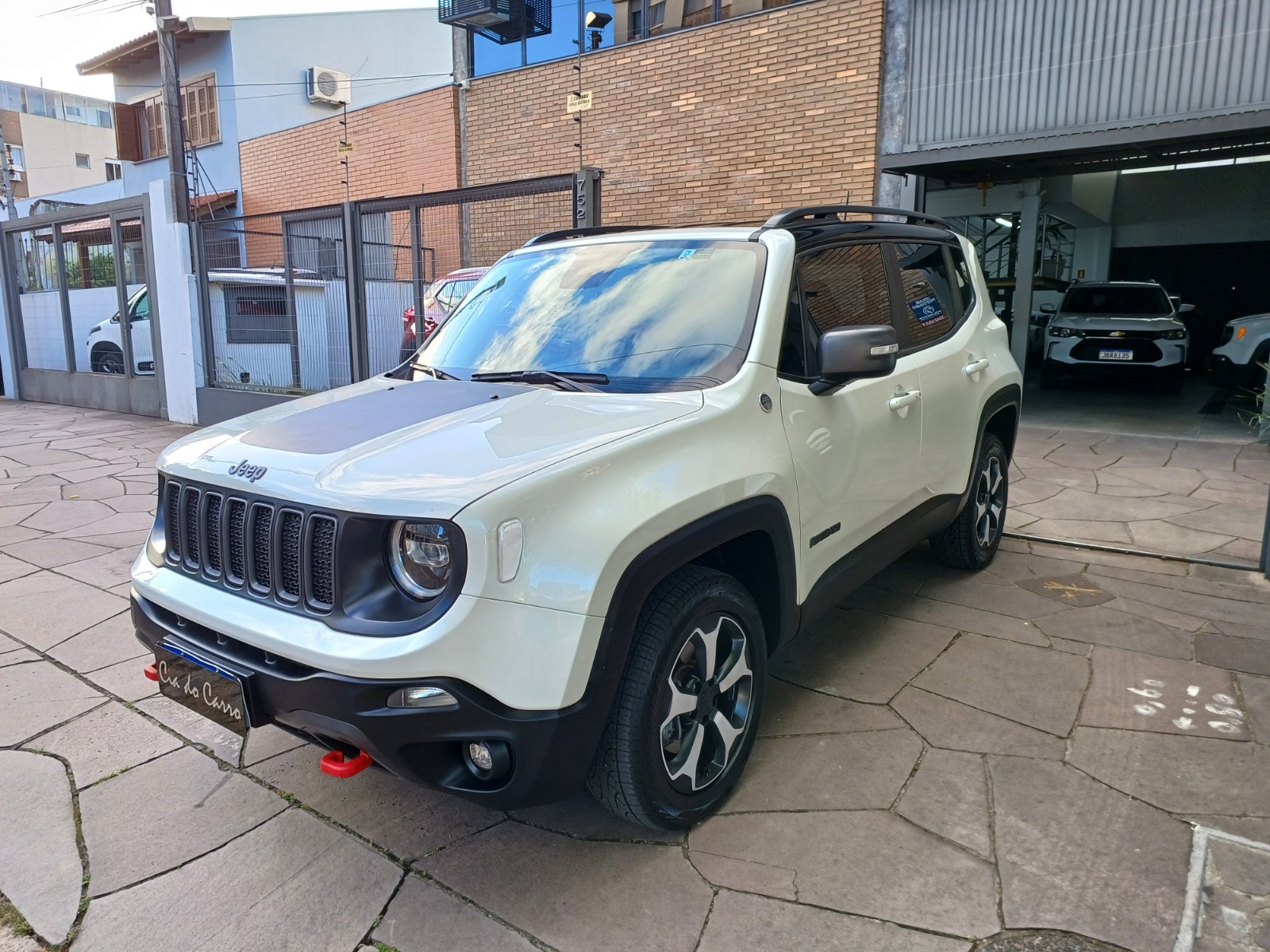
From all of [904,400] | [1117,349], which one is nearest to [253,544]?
[904,400]

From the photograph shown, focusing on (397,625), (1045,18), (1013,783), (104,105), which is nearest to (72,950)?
(397,625)

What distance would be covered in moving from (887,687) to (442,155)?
46.0ft

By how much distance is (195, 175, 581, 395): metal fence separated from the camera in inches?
344

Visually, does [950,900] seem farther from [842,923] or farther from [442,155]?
[442,155]

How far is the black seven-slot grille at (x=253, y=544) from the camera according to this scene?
220 cm

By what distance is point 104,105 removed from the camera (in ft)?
186

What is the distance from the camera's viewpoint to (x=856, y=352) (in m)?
2.85

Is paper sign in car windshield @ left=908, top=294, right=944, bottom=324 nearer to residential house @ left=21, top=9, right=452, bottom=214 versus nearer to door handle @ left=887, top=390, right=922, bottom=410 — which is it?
door handle @ left=887, top=390, right=922, bottom=410

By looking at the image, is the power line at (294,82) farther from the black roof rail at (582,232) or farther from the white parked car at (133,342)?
the black roof rail at (582,232)

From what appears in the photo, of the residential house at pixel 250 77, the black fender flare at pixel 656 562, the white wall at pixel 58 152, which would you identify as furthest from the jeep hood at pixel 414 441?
the white wall at pixel 58 152

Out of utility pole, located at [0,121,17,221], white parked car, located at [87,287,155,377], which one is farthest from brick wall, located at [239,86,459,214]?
white parked car, located at [87,287,155,377]

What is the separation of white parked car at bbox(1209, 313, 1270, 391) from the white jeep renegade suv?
9.79 metres

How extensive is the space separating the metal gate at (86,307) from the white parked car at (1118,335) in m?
12.6

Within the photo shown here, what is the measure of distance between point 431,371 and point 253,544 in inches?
49.3
